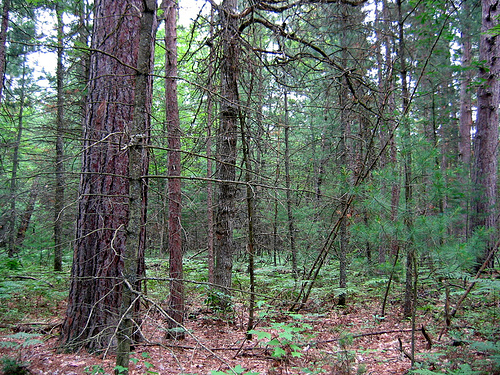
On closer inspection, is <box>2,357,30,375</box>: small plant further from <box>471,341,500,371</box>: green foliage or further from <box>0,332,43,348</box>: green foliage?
<box>471,341,500,371</box>: green foliage

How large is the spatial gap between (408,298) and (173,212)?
456 cm

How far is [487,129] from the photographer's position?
27.6 feet

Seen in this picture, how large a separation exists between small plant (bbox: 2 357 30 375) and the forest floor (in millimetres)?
129

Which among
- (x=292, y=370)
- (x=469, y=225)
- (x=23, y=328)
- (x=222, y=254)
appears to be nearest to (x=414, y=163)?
(x=292, y=370)

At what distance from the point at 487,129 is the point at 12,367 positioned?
10.6 metres

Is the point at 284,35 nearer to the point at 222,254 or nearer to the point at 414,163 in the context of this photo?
the point at 414,163

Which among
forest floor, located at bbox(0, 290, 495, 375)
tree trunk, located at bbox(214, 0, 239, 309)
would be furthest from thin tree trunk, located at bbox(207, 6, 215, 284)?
forest floor, located at bbox(0, 290, 495, 375)

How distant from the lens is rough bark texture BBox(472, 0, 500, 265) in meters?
8.09

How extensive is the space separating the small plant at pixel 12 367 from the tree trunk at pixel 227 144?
2340 mm

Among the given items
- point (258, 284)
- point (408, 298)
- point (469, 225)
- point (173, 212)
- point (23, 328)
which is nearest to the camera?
point (23, 328)

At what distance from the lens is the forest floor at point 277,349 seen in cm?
358

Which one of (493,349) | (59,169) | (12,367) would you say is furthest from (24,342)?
(493,349)

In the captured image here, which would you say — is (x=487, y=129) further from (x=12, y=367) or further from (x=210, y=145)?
(x=12, y=367)

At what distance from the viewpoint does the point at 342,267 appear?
25.9 feet
